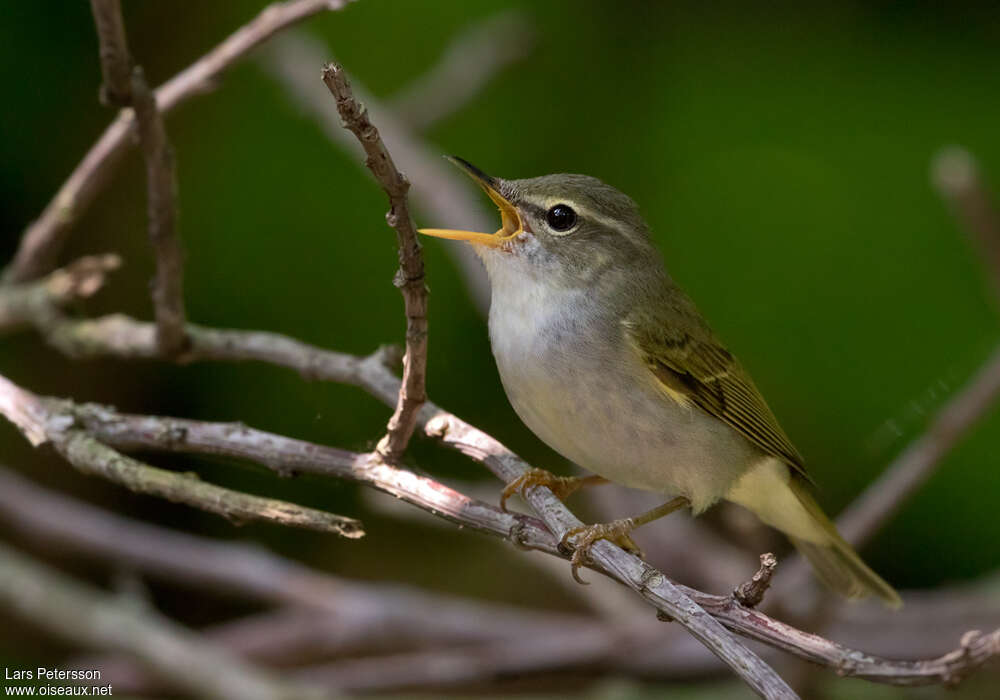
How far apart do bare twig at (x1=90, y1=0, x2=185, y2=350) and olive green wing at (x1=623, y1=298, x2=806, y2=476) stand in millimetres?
1173

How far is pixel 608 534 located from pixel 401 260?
2.57 ft

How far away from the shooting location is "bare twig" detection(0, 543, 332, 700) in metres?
2.95

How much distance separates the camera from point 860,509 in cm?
332

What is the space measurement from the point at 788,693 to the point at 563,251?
1372 millimetres

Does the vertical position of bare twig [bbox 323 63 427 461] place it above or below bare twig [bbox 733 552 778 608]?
above

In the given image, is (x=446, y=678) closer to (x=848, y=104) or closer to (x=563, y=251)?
(x=563, y=251)

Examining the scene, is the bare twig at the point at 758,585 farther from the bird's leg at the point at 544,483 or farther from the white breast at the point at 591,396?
the white breast at the point at 591,396

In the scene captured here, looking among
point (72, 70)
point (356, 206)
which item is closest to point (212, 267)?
point (356, 206)

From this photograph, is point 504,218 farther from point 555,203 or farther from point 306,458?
point 306,458

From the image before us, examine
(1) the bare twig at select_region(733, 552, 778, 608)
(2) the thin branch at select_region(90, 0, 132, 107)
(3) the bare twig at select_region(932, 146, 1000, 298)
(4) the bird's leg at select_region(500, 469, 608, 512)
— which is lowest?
(1) the bare twig at select_region(733, 552, 778, 608)

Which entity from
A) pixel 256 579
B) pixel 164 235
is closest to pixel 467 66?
pixel 164 235

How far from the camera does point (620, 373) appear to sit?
94.3 inches

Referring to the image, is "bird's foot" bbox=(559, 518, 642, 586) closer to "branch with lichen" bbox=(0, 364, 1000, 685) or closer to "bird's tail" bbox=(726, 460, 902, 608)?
"branch with lichen" bbox=(0, 364, 1000, 685)

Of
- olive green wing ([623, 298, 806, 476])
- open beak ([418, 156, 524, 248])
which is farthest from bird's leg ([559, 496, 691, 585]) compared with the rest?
open beak ([418, 156, 524, 248])
